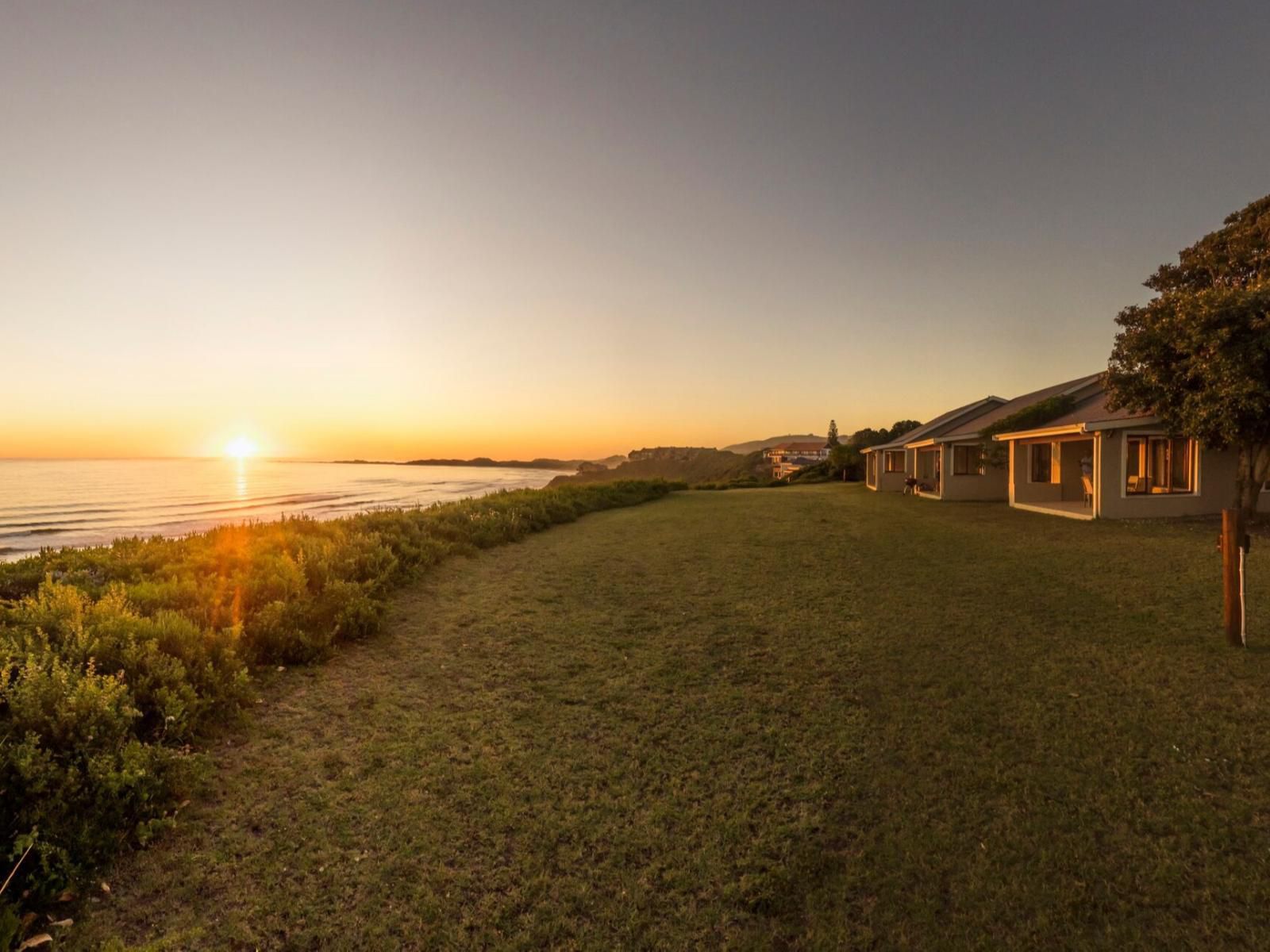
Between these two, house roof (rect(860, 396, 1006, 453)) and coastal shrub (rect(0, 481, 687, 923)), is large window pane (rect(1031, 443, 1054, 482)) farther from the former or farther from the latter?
coastal shrub (rect(0, 481, 687, 923))

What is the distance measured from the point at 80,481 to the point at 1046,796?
5834 centimetres

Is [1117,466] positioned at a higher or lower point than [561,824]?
higher

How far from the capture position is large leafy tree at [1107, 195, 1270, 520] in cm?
1002

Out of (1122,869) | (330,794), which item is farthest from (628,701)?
(1122,869)

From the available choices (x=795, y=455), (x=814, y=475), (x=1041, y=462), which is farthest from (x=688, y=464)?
(x=1041, y=462)

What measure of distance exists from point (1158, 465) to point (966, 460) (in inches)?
227

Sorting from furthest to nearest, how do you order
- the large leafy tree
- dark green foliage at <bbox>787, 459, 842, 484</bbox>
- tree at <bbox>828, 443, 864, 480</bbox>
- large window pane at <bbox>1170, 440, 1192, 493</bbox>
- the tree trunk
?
dark green foliage at <bbox>787, 459, 842, 484</bbox>
tree at <bbox>828, 443, 864, 480</bbox>
large window pane at <bbox>1170, 440, 1192, 493</bbox>
the tree trunk
the large leafy tree

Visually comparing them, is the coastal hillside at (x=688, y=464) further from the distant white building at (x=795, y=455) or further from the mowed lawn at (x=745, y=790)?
the mowed lawn at (x=745, y=790)

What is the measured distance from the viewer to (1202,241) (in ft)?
43.0

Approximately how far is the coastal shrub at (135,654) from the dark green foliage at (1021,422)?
713 inches

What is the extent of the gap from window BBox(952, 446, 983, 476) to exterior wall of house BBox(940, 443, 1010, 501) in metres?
0.22

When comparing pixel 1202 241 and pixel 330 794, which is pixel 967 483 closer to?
pixel 1202 241

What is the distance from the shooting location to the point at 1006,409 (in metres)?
22.7

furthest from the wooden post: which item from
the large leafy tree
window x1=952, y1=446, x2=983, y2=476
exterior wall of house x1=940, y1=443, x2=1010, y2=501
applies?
window x1=952, y1=446, x2=983, y2=476
